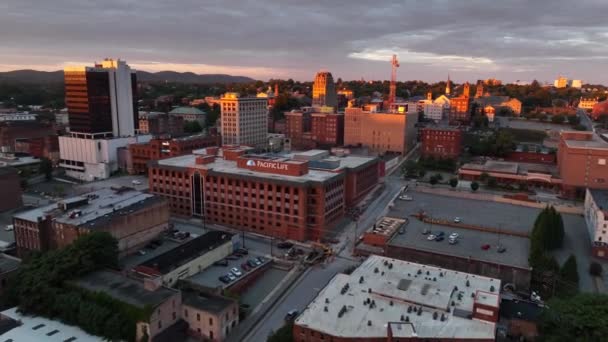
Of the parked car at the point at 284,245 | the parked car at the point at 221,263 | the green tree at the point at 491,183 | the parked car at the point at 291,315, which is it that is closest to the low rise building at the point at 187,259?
the parked car at the point at 221,263

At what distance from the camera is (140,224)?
53.6 m

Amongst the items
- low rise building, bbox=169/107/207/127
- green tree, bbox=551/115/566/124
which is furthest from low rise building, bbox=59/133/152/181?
green tree, bbox=551/115/566/124

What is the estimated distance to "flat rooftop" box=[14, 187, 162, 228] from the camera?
50.4m

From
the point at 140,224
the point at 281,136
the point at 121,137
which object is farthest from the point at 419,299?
the point at 281,136

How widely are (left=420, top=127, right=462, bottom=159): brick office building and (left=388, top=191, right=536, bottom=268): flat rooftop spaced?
1242 inches

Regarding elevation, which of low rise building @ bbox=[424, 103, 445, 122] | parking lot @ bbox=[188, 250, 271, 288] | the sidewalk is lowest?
the sidewalk

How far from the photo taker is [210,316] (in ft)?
120

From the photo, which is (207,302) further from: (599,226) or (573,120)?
(573,120)

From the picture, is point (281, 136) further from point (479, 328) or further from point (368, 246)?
point (479, 328)

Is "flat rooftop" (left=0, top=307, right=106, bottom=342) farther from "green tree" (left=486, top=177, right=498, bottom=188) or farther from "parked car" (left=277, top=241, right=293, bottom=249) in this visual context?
"green tree" (left=486, top=177, right=498, bottom=188)

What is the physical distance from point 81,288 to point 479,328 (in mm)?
33187

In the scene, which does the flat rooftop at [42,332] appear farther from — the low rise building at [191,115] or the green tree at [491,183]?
the low rise building at [191,115]

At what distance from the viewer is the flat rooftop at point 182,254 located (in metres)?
43.7

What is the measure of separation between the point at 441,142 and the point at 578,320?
80289mm
